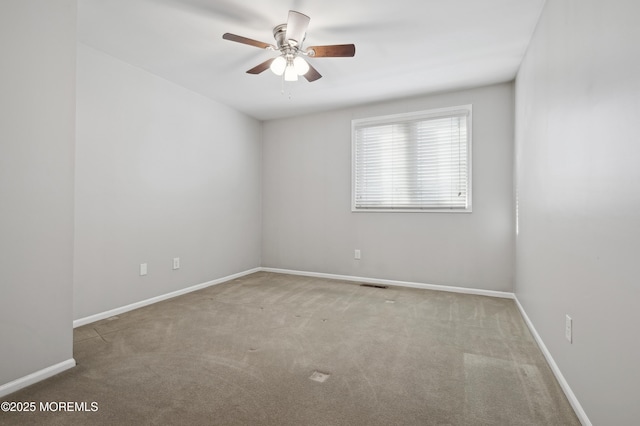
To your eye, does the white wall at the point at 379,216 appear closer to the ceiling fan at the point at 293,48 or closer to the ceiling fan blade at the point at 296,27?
the ceiling fan at the point at 293,48

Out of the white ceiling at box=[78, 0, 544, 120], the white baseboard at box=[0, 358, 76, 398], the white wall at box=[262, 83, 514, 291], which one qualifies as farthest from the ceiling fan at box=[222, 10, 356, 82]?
the white baseboard at box=[0, 358, 76, 398]

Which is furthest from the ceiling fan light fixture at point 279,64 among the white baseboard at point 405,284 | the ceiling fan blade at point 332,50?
the white baseboard at point 405,284

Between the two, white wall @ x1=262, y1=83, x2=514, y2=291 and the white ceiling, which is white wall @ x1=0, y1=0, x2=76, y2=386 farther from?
white wall @ x1=262, y1=83, x2=514, y2=291

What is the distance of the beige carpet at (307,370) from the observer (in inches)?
62.5

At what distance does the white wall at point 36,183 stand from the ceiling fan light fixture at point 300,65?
149 centimetres

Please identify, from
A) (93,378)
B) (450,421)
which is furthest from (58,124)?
(450,421)

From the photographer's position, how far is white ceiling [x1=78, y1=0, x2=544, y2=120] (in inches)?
92.1

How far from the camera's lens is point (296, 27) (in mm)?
2264

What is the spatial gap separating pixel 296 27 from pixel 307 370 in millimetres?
2364

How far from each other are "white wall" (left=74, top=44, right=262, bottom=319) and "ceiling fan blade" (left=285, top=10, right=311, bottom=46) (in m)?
1.93

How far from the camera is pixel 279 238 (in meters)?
5.20

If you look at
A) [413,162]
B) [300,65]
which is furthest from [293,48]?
[413,162]

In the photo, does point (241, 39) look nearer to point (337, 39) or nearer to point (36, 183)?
point (337, 39)

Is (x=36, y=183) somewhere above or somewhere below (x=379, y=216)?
above
